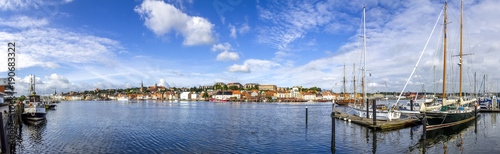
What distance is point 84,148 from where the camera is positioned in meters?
Answer: 19.8

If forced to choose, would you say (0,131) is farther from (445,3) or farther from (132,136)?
(445,3)

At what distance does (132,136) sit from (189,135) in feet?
17.7

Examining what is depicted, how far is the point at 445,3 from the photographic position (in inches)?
1118

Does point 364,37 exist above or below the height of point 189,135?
above

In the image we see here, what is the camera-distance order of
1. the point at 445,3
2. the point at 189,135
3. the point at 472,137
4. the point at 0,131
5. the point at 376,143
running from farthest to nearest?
the point at 445,3 → the point at 189,135 → the point at 472,137 → the point at 376,143 → the point at 0,131

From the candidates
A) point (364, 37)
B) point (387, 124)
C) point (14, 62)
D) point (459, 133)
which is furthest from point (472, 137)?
point (14, 62)

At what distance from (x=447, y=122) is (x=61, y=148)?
35326 millimetres

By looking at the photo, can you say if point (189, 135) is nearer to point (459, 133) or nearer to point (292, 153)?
point (292, 153)

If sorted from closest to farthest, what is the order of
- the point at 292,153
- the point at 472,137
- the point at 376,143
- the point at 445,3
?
1. the point at 292,153
2. the point at 376,143
3. the point at 472,137
4. the point at 445,3

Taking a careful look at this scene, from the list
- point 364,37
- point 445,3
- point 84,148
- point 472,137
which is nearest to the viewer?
point 84,148

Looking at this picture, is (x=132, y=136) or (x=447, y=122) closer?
(x=132, y=136)

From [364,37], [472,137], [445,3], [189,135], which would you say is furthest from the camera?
[364,37]

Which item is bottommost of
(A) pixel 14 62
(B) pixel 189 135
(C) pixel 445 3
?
(B) pixel 189 135

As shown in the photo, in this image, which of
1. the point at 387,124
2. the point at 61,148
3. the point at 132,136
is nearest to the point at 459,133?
the point at 387,124
